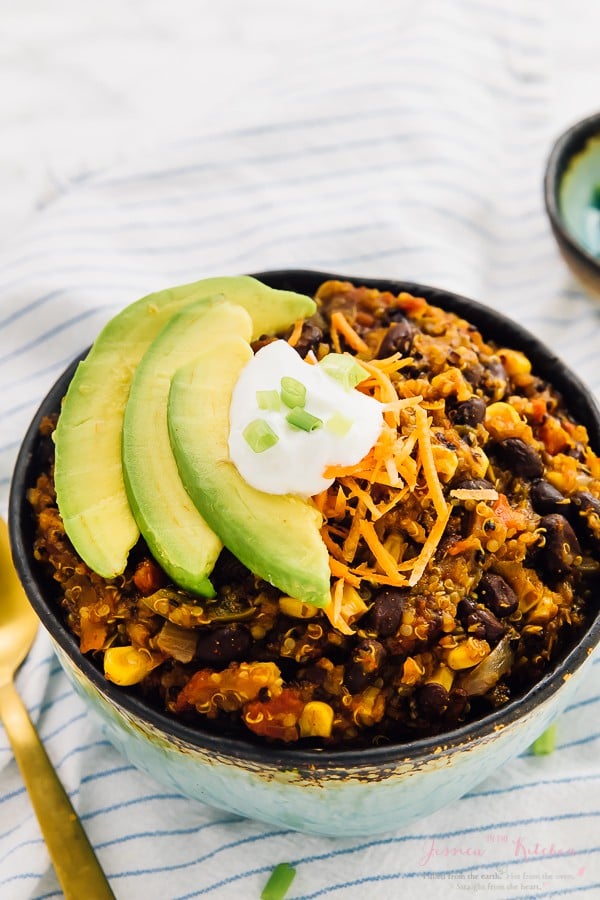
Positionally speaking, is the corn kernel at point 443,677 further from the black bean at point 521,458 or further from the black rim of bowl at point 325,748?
the black bean at point 521,458

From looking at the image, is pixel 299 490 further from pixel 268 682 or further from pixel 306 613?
pixel 268 682

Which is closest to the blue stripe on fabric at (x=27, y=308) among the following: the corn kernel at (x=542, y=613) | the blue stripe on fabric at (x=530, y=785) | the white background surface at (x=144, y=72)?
the white background surface at (x=144, y=72)

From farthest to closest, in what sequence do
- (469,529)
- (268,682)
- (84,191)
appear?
1. (84,191)
2. (469,529)
3. (268,682)

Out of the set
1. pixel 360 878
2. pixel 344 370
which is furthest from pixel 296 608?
pixel 360 878

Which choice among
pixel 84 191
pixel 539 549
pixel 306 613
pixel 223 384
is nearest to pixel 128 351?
pixel 223 384

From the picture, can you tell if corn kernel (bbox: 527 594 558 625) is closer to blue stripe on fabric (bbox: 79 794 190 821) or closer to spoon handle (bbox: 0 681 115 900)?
blue stripe on fabric (bbox: 79 794 190 821)

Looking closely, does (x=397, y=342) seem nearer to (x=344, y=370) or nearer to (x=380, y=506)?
(x=344, y=370)
